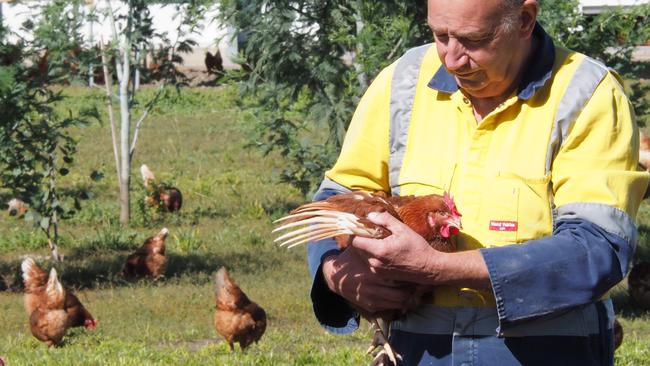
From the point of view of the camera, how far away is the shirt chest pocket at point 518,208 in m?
2.72

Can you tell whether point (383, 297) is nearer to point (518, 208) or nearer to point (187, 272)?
point (518, 208)

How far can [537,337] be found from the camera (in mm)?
2730

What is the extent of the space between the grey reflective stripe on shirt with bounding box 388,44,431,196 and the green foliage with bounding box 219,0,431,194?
6.80 metres

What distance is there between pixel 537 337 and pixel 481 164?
44cm

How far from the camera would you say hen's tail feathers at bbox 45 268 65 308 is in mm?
8195

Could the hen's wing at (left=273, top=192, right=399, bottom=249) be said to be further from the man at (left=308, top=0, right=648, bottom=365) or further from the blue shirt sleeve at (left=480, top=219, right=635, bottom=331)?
the blue shirt sleeve at (left=480, top=219, right=635, bottom=331)

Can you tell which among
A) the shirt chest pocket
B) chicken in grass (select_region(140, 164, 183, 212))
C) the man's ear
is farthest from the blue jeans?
chicken in grass (select_region(140, 164, 183, 212))

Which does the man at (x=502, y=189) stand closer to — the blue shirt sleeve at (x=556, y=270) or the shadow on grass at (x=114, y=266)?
the blue shirt sleeve at (x=556, y=270)

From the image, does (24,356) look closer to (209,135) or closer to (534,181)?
(534,181)

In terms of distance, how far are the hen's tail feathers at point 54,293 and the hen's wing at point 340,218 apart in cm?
547

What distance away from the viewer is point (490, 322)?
2762 millimetres

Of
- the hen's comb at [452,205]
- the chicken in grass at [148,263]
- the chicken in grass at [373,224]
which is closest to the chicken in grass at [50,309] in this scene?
the chicken in grass at [148,263]

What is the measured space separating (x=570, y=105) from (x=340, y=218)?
0.62 metres

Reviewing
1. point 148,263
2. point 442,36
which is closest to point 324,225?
point 442,36
